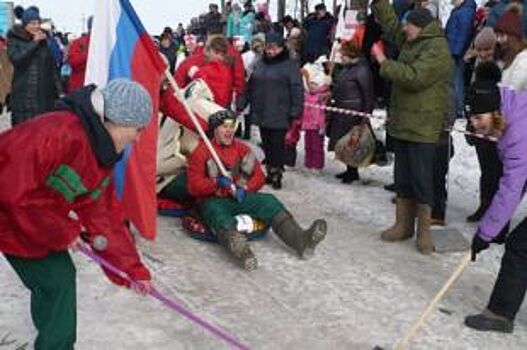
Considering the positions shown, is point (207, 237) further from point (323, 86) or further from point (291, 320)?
point (323, 86)

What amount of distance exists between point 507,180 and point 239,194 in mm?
2323

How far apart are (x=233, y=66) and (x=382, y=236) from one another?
11.9ft

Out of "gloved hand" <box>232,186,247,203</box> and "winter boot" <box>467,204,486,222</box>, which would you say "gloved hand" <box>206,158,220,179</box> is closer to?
"gloved hand" <box>232,186,247,203</box>

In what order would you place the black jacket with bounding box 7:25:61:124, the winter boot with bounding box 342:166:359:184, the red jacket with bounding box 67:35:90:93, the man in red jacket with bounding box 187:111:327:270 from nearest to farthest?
the man in red jacket with bounding box 187:111:327:270, the red jacket with bounding box 67:35:90:93, the black jacket with bounding box 7:25:61:124, the winter boot with bounding box 342:166:359:184

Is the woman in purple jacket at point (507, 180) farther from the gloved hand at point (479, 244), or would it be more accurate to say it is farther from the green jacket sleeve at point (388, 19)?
the green jacket sleeve at point (388, 19)

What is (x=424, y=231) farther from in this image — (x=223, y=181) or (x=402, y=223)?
(x=223, y=181)

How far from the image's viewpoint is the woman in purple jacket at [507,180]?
4270mm

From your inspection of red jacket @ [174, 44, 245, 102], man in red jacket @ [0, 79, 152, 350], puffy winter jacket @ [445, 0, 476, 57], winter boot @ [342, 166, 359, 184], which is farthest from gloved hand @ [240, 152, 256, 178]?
puffy winter jacket @ [445, 0, 476, 57]

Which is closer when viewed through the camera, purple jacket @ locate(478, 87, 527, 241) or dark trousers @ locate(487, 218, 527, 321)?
purple jacket @ locate(478, 87, 527, 241)

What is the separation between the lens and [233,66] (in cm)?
912

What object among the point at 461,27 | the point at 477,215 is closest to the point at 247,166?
the point at 477,215

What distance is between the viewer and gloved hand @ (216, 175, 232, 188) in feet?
19.4

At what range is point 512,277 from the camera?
14.7ft

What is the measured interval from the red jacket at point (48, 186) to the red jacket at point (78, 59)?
3.98m
